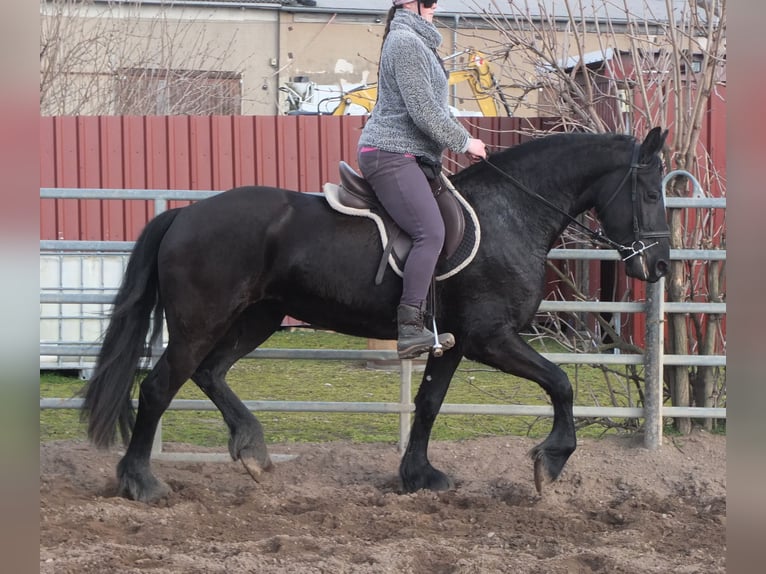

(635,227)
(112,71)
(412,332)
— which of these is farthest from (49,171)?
(635,227)

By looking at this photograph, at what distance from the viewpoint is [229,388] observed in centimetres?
559

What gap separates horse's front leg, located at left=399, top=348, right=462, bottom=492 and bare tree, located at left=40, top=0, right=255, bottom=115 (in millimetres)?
9695

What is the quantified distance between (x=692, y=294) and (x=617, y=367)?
2.11 m

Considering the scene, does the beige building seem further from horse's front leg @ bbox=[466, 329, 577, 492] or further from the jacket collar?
horse's front leg @ bbox=[466, 329, 577, 492]

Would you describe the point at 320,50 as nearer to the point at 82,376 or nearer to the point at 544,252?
the point at 82,376

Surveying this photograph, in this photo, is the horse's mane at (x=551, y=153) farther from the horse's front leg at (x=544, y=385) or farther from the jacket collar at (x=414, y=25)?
the horse's front leg at (x=544, y=385)

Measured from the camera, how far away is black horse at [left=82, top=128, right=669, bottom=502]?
16.7 ft

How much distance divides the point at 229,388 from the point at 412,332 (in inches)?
52.2

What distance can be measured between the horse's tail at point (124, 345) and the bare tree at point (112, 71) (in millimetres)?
8897

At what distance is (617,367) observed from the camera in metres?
8.70

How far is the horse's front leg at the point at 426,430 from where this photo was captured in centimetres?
548

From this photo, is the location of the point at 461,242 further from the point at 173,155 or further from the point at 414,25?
the point at 173,155

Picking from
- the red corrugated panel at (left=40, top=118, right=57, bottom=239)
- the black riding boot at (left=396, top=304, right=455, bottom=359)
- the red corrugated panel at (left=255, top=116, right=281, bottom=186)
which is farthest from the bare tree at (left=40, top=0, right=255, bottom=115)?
the black riding boot at (left=396, top=304, right=455, bottom=359)
